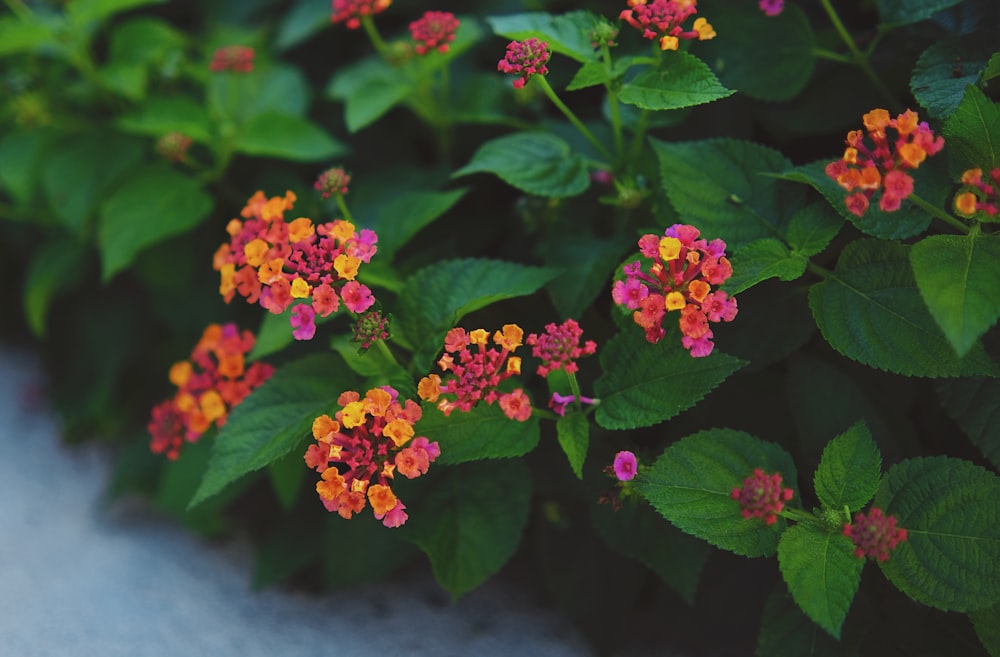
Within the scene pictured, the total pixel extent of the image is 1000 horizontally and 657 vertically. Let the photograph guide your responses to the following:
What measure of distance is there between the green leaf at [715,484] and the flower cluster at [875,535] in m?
0.10

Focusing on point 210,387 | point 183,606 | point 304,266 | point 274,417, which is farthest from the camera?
point 183,606

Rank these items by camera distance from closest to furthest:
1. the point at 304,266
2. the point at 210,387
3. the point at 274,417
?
the point at 304,266 < the point at 274,417 < the point at 210,387

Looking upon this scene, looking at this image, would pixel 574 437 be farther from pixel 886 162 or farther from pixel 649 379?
pixel 886 162

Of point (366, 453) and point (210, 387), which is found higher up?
point (366, 453)

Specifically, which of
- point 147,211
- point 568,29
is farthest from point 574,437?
point 147,211

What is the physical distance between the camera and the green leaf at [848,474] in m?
1.01

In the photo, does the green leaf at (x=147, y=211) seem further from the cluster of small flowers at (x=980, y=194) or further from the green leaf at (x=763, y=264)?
the cluster of small flowers at (x=980, y=194)

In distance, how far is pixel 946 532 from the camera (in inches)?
39.3

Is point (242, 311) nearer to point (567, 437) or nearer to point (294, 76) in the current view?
point (294, 76)

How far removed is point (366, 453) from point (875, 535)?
57cm

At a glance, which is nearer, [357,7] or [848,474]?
[848,474]

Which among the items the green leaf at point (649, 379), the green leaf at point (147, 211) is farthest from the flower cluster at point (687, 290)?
the green leaf at point (147, 211)

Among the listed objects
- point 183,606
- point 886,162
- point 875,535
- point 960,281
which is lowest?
point 183,606

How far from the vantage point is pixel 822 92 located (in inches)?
54.7
